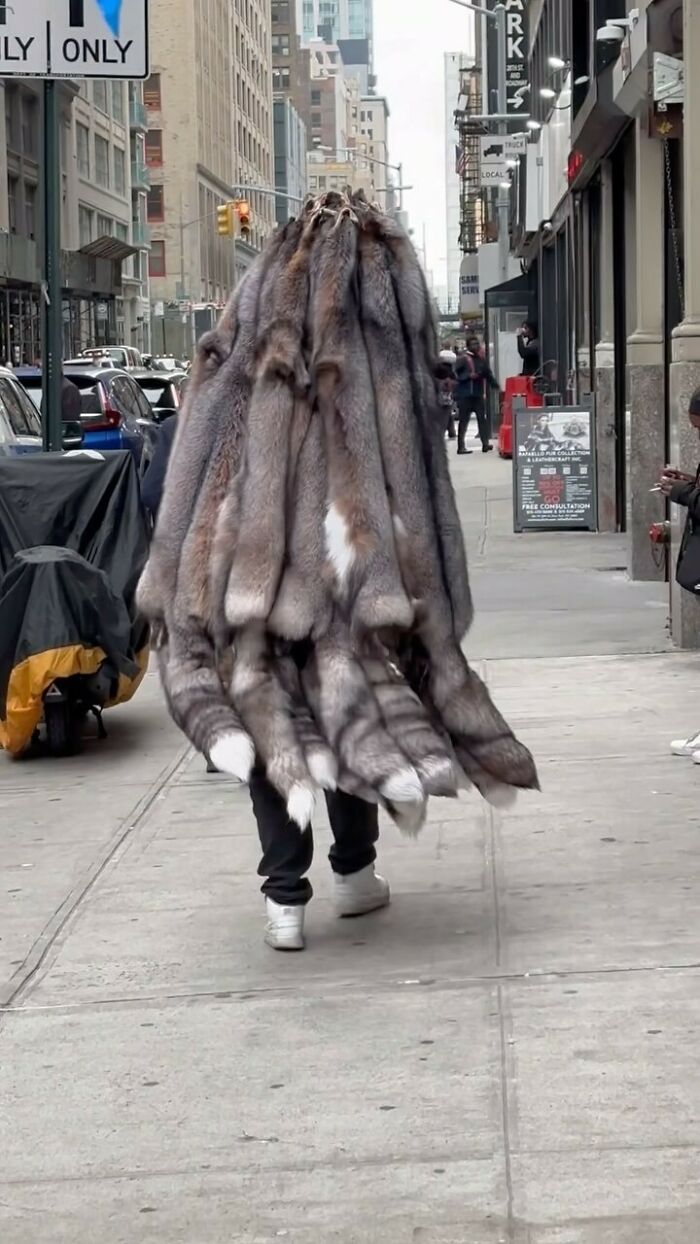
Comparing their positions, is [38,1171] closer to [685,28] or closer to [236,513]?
[236,513]

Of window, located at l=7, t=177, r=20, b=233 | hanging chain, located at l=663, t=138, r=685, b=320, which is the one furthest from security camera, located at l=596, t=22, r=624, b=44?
window, located at l=7, t=177, r=20, b=233

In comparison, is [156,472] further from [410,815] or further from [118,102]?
[118,102]

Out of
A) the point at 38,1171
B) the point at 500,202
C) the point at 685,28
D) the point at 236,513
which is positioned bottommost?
the point at 38,1171

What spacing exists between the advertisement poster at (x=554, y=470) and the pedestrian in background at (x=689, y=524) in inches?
393

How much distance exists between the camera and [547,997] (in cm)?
483

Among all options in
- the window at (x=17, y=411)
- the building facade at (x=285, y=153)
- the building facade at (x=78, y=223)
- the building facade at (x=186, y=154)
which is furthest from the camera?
the building facade at (x=285, y=153)

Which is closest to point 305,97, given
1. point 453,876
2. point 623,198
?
point 623,198

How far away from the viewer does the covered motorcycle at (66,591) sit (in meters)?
8.27

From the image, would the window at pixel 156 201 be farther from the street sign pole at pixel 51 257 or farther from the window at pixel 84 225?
the street sign pole at pixel 51 257

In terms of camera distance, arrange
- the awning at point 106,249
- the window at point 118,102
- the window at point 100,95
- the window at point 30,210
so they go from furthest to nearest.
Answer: the window at point 118,102
the window at point 100,95
the awning at point 106,249
the window at point 30,210

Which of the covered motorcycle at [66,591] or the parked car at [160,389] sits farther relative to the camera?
the parked car at [160,389]

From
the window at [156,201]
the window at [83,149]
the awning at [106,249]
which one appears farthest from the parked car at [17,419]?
the window at [156,201]

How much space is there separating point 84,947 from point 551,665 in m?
5.25

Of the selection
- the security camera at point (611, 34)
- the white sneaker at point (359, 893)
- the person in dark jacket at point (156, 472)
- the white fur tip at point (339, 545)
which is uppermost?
the security camera at point (611, 34)
